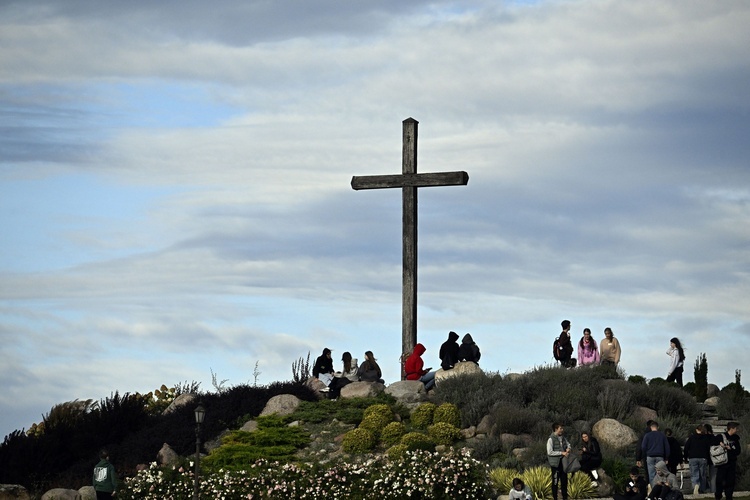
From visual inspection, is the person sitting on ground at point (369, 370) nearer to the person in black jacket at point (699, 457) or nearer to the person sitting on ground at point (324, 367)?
the person sitting on ground at point (324, 367)

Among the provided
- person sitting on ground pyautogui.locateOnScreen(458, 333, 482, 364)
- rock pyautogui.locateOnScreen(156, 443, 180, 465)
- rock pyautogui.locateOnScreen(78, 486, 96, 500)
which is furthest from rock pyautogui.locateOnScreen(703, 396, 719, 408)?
rock pyautogui.locateOnScreen(78, 486, 96, 500)

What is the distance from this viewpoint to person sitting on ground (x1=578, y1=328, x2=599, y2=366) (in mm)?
31547

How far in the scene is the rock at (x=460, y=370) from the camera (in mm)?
30500

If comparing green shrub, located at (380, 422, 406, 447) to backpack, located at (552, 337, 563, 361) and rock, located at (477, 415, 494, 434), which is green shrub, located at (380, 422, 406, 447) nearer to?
rock, located at (477, 415, 494, 434)

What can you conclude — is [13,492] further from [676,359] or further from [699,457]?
[676,359]

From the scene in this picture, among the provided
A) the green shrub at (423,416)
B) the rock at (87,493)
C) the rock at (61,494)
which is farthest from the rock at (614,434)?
the rock at (61,494)

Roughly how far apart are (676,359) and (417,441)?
10.3m

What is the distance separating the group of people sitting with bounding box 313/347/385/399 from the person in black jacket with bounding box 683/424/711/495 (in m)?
10.3

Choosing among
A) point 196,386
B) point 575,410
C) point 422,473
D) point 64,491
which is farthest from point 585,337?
point 64,491

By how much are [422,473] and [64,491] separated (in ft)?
29.6

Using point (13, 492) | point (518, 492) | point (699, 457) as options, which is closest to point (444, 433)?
point (518, 492)

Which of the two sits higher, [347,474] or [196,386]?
[196,386]

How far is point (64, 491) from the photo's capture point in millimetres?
26750

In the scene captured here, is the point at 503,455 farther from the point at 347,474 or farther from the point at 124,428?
the point at 124,428
